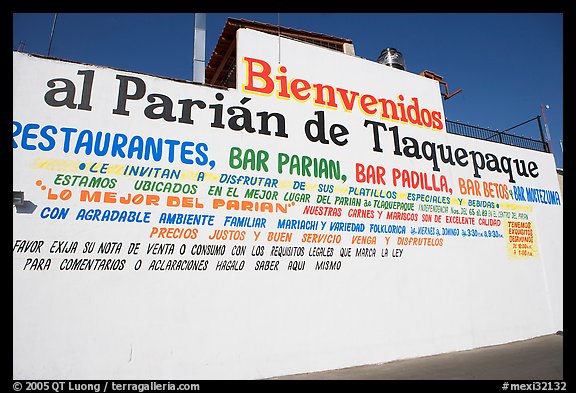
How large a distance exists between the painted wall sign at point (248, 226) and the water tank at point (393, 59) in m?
1.85

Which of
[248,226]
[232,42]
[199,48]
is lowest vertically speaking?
[248,226]

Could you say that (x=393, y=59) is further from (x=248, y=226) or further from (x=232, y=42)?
(x=248, y=226)

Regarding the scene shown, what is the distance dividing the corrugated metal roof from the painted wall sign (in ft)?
8.77

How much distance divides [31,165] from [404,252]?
7080mm

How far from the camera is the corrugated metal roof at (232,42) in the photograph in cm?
927

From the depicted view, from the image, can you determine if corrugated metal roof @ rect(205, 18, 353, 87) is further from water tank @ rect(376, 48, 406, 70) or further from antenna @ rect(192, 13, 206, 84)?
water tank @ rect(376, 48, 406, 70)

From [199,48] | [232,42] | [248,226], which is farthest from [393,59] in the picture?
[248,226]

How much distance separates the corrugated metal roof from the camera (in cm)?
927

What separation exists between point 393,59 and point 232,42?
5008mm

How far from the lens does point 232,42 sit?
946 centimetres

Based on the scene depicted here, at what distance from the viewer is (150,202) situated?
550 cm
